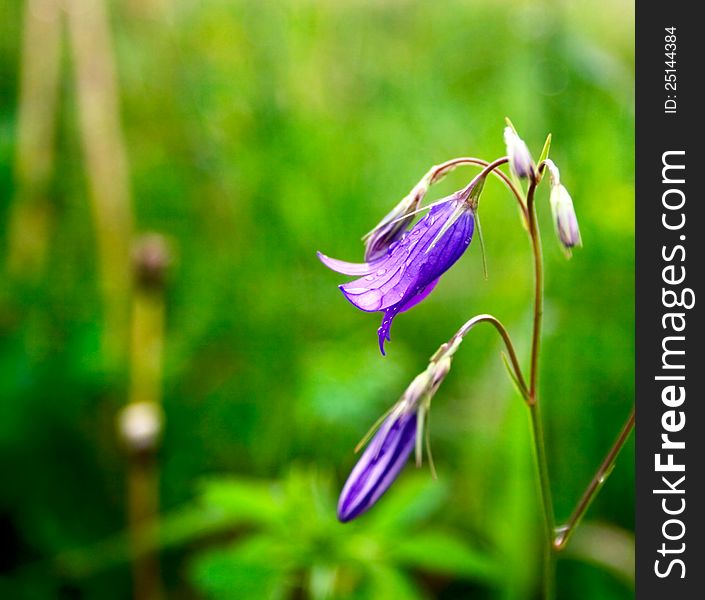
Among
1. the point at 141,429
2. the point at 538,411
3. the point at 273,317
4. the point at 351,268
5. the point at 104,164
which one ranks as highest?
the point at 104,164

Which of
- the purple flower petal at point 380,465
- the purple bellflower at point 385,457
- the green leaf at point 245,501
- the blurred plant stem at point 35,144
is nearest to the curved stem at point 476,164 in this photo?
the purple bellflower at point 385,457

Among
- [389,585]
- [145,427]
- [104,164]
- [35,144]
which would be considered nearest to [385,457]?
[389,585]

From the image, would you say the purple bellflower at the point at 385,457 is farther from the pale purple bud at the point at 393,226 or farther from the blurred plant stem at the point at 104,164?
the blurred plant stem at the point at 104,164

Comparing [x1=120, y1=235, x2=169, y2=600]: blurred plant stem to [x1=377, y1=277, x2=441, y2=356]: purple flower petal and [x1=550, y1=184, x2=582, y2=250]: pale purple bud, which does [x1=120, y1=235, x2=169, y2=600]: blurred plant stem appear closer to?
[x1=377, y1=277, x2=441, y2=356]: purple flower petal

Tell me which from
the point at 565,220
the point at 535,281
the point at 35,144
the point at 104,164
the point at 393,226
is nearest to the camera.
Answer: the point at 565,220

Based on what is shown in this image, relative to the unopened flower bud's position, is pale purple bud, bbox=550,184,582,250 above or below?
above
